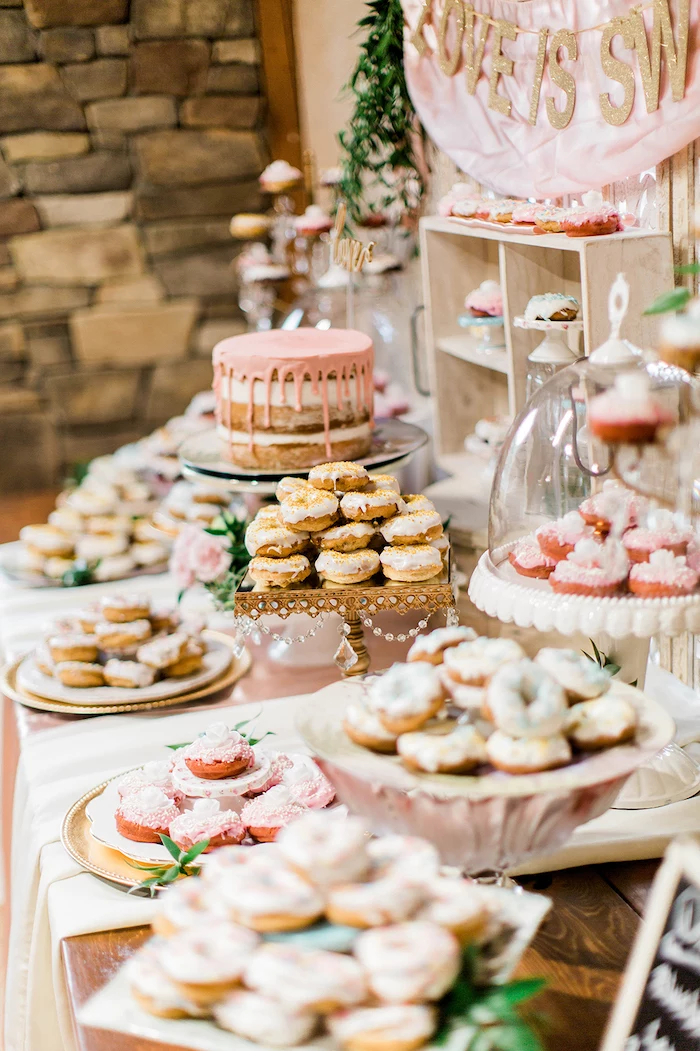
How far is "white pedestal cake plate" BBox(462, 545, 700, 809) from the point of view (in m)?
1.10

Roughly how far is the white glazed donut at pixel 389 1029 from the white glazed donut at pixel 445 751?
183 millimetres

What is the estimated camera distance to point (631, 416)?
815mm

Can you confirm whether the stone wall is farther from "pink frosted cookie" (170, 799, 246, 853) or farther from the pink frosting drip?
"pink frosted cookie" (170, 799, 246, 853)

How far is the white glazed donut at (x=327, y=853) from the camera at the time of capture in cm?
74

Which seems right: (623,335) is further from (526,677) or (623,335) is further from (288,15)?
(288,15)

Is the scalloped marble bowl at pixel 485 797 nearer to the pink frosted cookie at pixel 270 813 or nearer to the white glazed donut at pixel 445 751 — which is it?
the white glazed donut at pixel 445 751

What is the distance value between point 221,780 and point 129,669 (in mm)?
478

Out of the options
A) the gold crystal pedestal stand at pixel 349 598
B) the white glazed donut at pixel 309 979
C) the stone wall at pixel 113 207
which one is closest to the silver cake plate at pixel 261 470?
the gold crystal pedestal stand at pixel 349 598

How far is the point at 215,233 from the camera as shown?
14.2 feet

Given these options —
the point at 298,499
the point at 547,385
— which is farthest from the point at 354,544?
the point at 547,385

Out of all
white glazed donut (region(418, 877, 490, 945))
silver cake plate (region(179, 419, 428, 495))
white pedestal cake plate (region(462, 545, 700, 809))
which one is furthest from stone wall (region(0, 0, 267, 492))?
white glazed donut (region(418, 877, 490, 945))

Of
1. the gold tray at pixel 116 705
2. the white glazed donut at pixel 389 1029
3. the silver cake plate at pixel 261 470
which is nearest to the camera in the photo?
the white glazed donut at pixel 389 1029

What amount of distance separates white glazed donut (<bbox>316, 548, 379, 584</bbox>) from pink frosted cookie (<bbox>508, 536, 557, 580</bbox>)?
8.9 inches

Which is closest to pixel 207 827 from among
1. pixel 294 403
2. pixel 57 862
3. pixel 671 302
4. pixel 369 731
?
pixel 57 862
